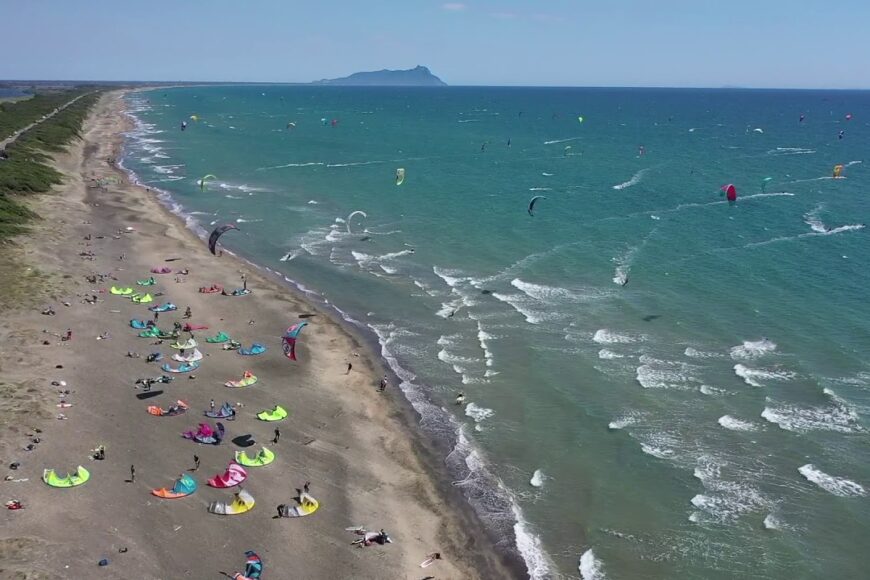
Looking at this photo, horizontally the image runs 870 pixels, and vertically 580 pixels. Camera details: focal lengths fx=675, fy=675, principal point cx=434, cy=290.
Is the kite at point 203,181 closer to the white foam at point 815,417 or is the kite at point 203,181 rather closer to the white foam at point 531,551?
the white foam at point 531,551

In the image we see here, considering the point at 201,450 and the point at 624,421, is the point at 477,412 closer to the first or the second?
the point at 624,421

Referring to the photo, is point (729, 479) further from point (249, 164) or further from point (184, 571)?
point (249, 164)

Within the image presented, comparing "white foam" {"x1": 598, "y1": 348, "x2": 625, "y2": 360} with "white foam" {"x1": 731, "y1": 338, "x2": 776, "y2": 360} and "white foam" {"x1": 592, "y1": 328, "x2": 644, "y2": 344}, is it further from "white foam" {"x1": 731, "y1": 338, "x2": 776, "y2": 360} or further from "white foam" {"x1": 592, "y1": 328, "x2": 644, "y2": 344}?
"white foam" {"x1": 731, "y1": 338, "x2": 776, "y2": 360}

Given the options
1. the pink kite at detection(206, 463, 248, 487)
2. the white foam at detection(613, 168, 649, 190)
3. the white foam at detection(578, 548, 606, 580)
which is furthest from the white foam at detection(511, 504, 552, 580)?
the white foam at detection(613, 168, 649, 190)

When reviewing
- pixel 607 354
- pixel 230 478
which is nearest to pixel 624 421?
pixel 607 354

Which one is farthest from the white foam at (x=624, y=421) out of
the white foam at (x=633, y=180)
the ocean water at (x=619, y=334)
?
the white foam at (x=633, y=180)
